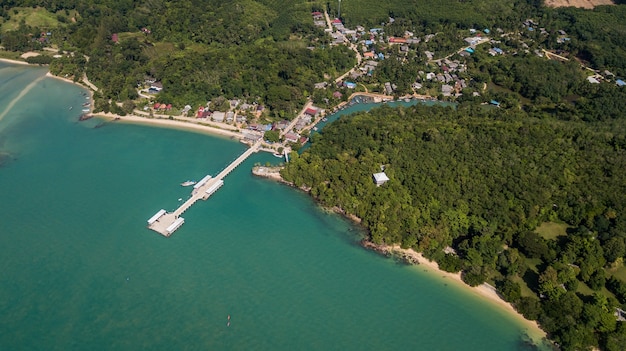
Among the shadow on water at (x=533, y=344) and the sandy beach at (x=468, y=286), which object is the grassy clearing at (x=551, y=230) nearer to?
the sandy beach at (x=468, y=286)

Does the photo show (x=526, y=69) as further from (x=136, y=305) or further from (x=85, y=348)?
(x=85, y=348)

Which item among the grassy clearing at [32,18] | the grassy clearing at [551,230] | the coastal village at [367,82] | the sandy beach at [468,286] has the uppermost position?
the grassy clearing at [32,18]

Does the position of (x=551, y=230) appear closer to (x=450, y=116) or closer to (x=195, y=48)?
(x=450, y=116)

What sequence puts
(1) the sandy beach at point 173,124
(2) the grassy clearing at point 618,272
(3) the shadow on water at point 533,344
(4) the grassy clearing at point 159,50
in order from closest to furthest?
1. (3) the shadow on water at point 533,344
2. (2) the grassy clearing at point 618,272
3. (1) the sandy beach at point 173,124
4. (4) the grassy clearing at point 159,50

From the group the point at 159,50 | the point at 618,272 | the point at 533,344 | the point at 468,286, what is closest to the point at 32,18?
the point at 159,50

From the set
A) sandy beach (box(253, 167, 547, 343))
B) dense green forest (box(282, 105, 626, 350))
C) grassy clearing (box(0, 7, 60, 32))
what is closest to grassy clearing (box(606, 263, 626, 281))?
dense green forest (box(282, 105, 626, 350))

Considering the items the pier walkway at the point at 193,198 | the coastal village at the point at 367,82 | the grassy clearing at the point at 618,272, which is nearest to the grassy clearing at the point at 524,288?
the grassy clearing at the point at 618,272

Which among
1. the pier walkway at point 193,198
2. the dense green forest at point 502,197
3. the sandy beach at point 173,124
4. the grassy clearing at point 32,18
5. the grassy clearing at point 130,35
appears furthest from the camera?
the grassy clearing at point 32,18

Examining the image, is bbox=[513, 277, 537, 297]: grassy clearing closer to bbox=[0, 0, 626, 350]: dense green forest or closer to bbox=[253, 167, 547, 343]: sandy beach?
bbox=[0, 0, 626, 350]: dense green forest

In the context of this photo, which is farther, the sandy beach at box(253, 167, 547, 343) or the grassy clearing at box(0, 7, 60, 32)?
the grassy clearing at box(0, 7, 60, 32)
